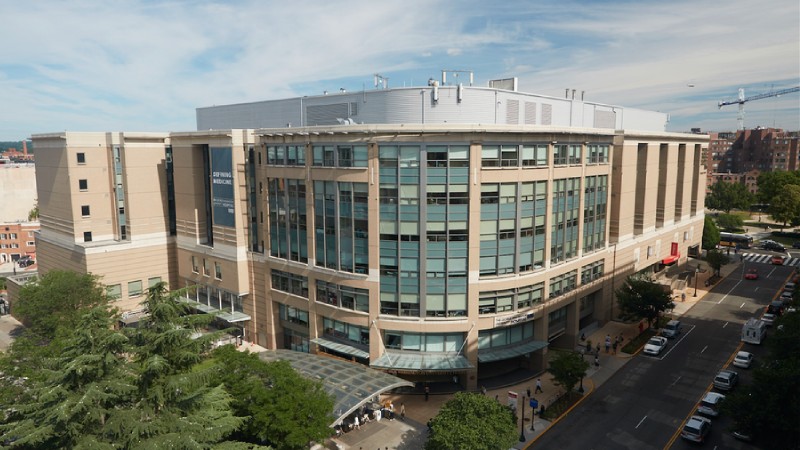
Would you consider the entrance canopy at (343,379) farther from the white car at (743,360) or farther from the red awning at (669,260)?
the red awning at (669,260)

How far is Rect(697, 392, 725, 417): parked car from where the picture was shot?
40719mm

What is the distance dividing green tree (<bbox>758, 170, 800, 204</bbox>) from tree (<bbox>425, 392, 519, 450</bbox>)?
133 m

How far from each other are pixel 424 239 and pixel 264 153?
829 inches

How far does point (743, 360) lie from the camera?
50656mm

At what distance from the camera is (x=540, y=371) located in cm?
4997

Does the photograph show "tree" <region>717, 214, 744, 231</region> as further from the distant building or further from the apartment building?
the distant building

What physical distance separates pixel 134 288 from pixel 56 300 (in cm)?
1042

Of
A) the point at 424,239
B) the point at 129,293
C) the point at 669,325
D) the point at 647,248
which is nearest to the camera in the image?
the point at 424,239

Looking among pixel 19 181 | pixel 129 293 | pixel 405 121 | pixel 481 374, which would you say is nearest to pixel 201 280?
pixel 129 293

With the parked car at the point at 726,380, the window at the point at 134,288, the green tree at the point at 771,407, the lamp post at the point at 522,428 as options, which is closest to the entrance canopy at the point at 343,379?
the lamp post at the point at 522,428

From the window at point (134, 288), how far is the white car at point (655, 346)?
199ft

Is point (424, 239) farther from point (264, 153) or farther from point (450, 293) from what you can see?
point (264, 153)

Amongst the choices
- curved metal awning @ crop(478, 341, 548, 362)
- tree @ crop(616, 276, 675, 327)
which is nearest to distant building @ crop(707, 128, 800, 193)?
tree @ crop(616, 276, 675, 327)

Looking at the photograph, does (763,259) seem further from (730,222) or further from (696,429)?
(696,429)
